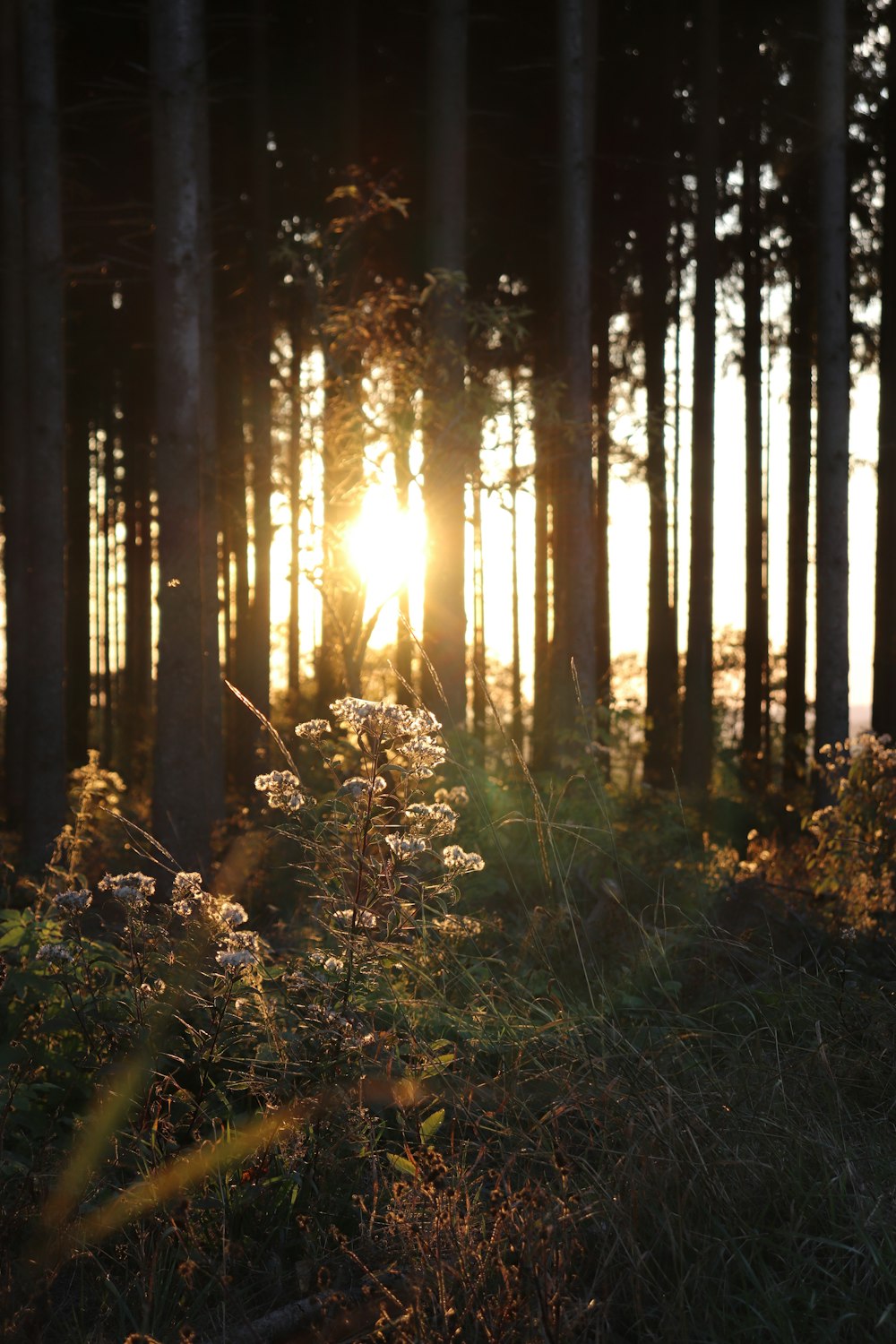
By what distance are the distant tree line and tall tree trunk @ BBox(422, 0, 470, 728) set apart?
0.13ft

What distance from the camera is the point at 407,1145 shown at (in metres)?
2.62

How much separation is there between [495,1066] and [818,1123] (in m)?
1.01

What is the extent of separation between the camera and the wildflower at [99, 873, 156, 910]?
289 centimetres

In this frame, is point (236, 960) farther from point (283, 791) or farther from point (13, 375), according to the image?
point (13, 375)

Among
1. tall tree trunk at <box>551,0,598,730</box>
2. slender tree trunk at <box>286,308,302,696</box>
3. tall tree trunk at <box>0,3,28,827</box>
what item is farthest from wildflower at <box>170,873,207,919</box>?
slender tree trunk at <box>286,308,302,696</box>

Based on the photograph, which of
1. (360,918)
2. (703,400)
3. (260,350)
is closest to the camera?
(360,918)

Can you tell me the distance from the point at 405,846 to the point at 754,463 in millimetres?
15307

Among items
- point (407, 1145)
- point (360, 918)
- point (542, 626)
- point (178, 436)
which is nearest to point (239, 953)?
point (360, 918)

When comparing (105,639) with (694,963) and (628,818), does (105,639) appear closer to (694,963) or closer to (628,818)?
(628,818)

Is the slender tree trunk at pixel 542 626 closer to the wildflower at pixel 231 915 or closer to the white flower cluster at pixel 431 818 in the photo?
the white flower cluster at pixel 431 818

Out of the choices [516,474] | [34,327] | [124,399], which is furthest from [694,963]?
[124,399]

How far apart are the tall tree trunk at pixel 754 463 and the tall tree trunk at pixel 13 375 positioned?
404 inches

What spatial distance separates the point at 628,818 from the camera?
31.8 feet

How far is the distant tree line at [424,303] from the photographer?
10070 millimetres
